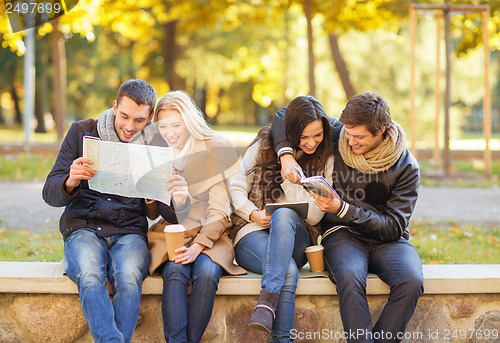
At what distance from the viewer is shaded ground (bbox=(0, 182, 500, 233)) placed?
6.12m

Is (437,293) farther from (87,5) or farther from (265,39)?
(265,39)

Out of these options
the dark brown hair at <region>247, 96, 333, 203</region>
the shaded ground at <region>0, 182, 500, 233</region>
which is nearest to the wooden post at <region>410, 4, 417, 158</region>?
the shaded ground at <region>0, 182, 500, 233</region>

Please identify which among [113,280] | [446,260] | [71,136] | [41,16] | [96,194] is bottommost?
[446,260]

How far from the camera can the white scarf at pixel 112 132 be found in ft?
11.3

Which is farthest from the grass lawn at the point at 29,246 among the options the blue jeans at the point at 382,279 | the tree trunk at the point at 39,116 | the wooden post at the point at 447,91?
the tree trunk at the point at 39,116

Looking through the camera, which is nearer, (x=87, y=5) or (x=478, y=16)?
(x=87, y=5)

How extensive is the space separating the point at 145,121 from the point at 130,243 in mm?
746

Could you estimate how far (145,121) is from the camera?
3.51m

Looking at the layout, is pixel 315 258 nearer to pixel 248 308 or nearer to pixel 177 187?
pixel 248 308

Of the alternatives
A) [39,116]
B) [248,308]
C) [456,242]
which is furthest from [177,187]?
[39,116]

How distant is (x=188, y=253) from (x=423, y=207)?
4716 mm

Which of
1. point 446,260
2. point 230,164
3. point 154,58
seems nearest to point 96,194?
point 230,164

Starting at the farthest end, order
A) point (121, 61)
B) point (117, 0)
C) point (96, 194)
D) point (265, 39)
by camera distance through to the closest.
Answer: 1. point (121, 61)
2. point (265, 39)
3. point (117, 0)
4. point (96, 194)

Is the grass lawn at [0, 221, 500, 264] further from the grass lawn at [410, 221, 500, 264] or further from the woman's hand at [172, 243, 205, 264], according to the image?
the woman's hand at [172, 243, 205, 264]
